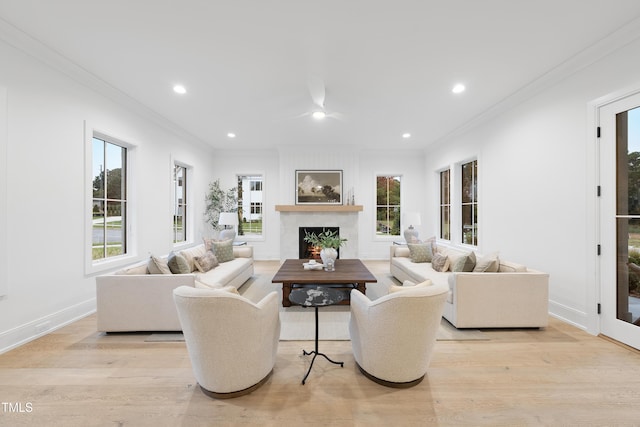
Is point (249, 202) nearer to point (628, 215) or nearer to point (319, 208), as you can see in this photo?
point (319, 208)

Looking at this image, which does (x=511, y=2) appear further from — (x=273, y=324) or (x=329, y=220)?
(x=329, y=220)

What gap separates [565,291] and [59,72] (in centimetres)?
606

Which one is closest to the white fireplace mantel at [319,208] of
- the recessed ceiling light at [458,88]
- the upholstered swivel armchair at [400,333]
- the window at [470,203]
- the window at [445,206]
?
the window at [445,206]

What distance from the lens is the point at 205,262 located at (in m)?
4.11

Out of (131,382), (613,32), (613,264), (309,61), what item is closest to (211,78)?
(309,61)

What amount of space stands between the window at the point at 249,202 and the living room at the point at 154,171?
7.75 feet

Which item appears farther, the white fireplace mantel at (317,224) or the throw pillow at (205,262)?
the white fireplace mantel at (317,224)

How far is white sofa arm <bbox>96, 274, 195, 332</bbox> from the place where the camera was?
2.81 metres

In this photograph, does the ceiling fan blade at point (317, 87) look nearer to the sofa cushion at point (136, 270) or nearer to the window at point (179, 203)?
the sofa cushion at point (136, 270)

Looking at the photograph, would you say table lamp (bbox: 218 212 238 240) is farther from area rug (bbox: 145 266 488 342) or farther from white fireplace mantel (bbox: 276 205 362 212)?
area rug (bbox: 145 266 488 342)

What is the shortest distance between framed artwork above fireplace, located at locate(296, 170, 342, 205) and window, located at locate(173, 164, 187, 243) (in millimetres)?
2492

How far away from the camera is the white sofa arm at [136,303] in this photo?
9.22ft

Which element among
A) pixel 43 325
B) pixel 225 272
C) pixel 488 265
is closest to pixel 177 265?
pixel 225 272

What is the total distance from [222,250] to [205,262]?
2.04 feet
